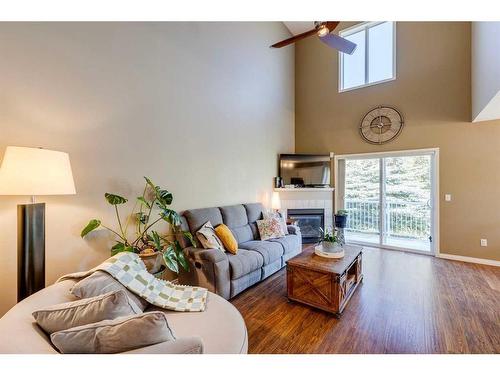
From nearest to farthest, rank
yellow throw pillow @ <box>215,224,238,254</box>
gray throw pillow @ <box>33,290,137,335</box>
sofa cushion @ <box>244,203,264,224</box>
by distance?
1. gray throw pillow @ <box>33,290,137,335</box>
2. yellow throw pillow @ <box>215,224,238,254</box>
3. sofa cushion @ <box>244,203,264,224</box>

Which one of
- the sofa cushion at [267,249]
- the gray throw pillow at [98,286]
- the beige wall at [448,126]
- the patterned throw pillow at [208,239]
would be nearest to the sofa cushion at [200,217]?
the patterned throw pillow at [208,239]

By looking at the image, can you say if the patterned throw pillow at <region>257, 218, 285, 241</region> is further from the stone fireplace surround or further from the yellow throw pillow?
the stone fireplace surround

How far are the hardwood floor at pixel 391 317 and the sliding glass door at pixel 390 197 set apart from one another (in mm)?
1152

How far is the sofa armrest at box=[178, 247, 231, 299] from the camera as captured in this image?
2.49 metres

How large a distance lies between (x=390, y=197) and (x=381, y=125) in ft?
4.94

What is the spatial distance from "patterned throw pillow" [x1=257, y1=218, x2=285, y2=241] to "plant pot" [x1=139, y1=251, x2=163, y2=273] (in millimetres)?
1780

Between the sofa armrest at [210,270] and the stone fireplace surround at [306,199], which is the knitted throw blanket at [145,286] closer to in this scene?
the sofa armrest at [210,270]

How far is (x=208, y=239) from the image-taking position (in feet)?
9.07

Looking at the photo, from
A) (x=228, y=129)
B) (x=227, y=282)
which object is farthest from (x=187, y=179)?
(x=227, y=282)

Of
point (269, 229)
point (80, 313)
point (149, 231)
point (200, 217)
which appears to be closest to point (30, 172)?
point (80, 313)

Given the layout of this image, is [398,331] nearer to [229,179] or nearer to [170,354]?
[170,354]

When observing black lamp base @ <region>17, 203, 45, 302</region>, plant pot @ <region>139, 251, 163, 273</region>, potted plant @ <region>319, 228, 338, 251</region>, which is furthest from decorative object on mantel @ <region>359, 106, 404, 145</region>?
black lamp base @ <region>17, 203, 45, 302</region>

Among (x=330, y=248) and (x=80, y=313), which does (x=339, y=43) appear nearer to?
(x=330, y=248)

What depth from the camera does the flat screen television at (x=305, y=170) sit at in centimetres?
515
